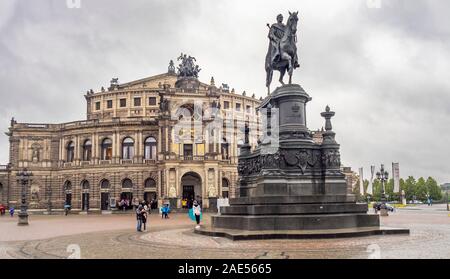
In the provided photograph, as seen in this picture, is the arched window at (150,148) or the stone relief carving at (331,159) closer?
the stone relief carving at (331,159)

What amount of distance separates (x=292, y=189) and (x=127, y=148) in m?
55.9

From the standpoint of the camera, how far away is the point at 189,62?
73062 millimetres

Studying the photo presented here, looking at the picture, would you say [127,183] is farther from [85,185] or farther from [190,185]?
[190,185]

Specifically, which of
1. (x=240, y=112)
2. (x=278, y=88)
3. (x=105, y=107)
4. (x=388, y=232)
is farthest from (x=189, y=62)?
(x=388, y=232)

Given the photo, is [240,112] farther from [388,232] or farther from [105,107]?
[388,232]

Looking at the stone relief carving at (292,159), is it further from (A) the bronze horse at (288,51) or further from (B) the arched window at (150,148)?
(B) the arched window at (150,148)

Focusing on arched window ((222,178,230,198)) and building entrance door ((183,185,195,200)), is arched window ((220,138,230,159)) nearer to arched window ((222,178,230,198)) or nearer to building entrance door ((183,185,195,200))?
arched window ((222,178,230,198))

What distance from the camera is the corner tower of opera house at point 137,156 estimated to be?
208 ft

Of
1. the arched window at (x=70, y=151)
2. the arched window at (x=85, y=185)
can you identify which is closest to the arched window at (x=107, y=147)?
the arched window at (x=85, y=185)

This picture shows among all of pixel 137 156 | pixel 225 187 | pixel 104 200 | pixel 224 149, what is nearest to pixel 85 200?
pixel 104 200

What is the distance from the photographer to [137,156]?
68.0 m

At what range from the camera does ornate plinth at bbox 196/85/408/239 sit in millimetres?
15555
